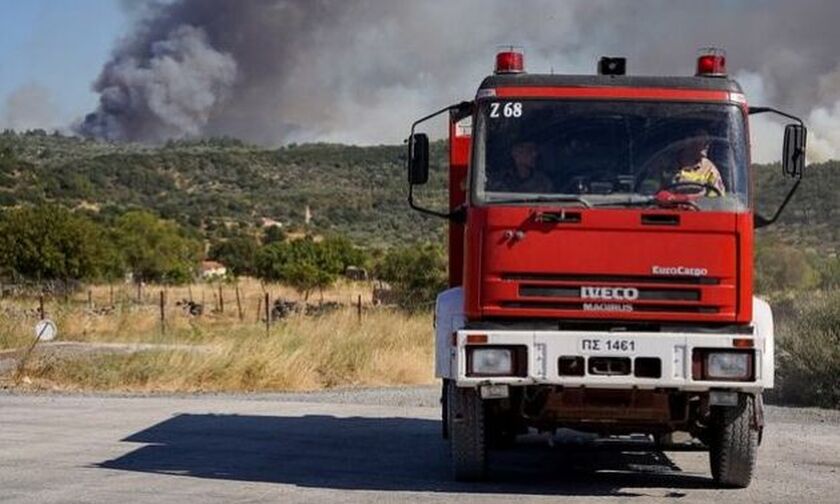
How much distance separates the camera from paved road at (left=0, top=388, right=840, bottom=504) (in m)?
11.2

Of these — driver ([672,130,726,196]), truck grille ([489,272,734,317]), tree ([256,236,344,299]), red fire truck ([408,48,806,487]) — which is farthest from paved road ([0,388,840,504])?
tree ([256,236,344,299])

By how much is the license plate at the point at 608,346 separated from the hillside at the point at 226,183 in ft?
203

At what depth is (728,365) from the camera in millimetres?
10625

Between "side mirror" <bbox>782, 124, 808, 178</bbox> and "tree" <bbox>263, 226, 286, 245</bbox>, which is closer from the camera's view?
"side mirror" <bbox>782, 124, 808, 178</bbox>

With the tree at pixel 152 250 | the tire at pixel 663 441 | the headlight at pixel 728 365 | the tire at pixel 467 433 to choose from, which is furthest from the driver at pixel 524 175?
the tree at pixel 152 250

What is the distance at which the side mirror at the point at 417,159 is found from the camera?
11617 mm

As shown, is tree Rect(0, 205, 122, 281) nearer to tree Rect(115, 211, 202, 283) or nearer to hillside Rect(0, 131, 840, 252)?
tree Rect(115, 211, 202, 283)

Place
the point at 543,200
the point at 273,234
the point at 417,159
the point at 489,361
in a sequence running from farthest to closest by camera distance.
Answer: the point at 273,234, the point at 417,159, the point at 543,200, the point at 489,361

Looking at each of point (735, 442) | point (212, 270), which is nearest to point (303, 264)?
point (212, 270)

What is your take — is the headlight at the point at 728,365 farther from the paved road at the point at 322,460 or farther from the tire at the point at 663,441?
the tire at the point at 663,441

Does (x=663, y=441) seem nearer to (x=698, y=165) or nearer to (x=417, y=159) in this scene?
(x=698, y=165)

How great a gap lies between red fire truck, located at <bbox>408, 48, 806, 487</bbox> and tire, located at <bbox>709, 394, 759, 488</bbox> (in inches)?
0.7

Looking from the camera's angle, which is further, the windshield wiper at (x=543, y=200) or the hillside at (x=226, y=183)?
the hillside at (x=226, y=183)

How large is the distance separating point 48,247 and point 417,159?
41291 mm
